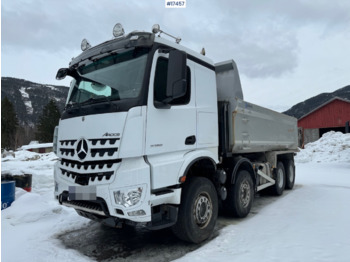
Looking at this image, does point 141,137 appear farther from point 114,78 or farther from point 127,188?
point 114,78

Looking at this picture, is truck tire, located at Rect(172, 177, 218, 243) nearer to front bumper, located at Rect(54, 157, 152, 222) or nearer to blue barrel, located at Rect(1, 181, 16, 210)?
front bumper, located at Rect(54, 157, 152, 222)

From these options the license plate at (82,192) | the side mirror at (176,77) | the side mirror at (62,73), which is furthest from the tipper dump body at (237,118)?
the side mirror at (62,73)

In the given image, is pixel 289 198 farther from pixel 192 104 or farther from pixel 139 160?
pixel 139 160

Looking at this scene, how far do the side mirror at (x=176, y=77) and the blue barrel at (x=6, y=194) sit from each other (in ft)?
14.7

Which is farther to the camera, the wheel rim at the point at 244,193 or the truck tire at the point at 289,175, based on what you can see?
the truck tire at the point at 289,175

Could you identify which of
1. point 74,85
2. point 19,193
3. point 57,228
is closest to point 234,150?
point 74,85

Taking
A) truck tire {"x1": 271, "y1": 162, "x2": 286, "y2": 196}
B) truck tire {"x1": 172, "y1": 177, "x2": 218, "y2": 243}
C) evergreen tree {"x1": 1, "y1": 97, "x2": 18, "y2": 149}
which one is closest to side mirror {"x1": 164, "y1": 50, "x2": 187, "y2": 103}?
truck tire {"x1": 172, "y1": 177, "x2": 218, "y2": 243}

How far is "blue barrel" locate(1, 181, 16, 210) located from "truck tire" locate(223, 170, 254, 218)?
4.58 meters

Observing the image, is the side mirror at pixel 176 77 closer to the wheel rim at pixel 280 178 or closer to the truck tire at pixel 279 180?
the truck tire at pixel 279 180

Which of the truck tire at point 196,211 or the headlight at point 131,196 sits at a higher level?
the headlight at point 131,196

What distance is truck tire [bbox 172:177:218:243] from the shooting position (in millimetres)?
3883

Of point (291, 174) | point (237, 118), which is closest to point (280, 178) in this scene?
point (291, 174)

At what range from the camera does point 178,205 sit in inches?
153

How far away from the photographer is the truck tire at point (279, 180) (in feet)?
25.5
